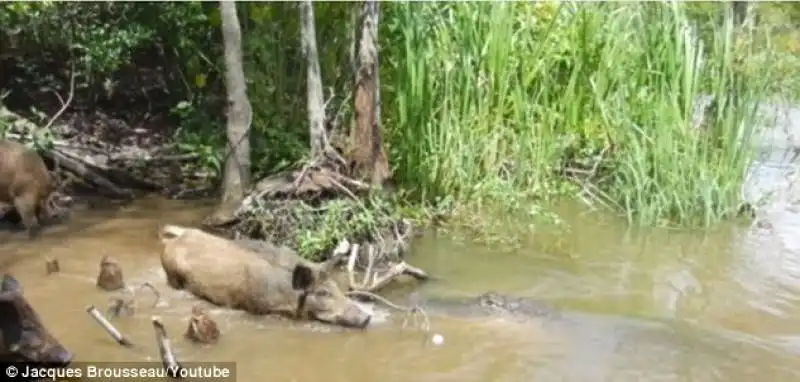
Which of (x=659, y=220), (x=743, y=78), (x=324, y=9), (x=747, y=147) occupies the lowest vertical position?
(x=659, y=220)

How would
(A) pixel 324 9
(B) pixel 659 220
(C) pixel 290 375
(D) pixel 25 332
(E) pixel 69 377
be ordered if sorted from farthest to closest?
(A) pixel 324 9, (B) pixel 659 220, (C) pixel 290 375, (E) pixel 69 377, (D) pixel 25 332

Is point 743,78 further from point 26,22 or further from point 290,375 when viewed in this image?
point 26,22

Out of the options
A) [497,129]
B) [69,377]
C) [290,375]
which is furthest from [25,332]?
[497,129]

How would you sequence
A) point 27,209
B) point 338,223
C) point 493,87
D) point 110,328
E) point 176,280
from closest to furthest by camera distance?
point 110,328 < point 176,280 < point 338,223 < point 27,209 < point 493,87

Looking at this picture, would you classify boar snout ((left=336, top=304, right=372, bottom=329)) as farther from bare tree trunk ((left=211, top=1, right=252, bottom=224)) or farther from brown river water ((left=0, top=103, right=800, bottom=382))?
bare tree trunk ((left=211, top=1, right=252, bottom=224))

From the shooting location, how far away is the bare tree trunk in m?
4.98

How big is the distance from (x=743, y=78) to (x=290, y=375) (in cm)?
372

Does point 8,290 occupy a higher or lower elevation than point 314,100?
lower

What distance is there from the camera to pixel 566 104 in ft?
19.1

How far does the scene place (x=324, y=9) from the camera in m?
5.87

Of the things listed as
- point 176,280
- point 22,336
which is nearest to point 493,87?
point 176,280

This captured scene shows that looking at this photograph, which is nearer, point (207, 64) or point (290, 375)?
point (290, 375)

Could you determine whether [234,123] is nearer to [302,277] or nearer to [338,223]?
[338,223]

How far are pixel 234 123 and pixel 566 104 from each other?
214cm
